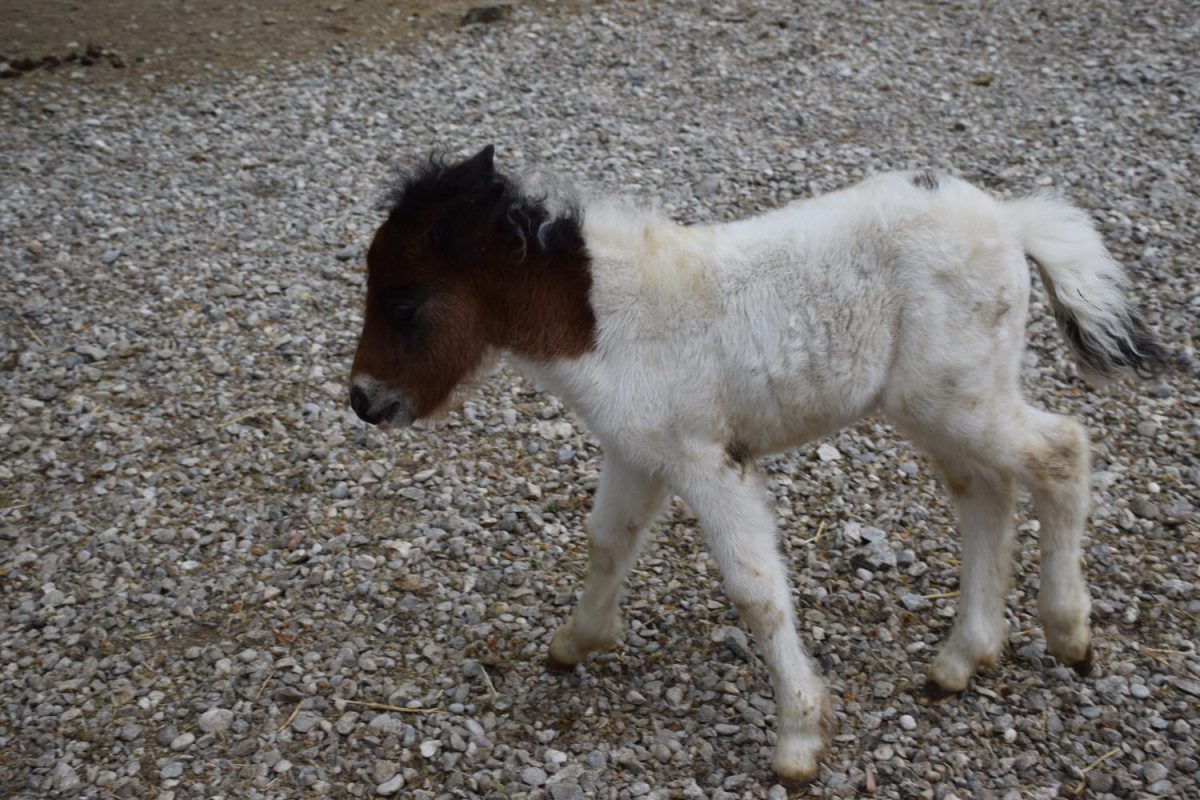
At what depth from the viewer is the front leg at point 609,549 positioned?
4.30m

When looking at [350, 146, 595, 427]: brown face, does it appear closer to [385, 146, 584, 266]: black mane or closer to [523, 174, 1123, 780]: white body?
[385, 146, 584, 266]: black mane

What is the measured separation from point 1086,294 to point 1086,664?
5.06 ft

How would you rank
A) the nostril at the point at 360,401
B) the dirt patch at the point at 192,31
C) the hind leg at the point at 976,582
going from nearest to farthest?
1. the nostril at the point at 360,401
2. the hind leg at the point at 976,582
3. the dirt patch at the point at 192,31

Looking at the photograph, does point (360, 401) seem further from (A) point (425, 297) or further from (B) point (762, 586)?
(B) point (762, 586)

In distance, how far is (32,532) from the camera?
5434 millimetres

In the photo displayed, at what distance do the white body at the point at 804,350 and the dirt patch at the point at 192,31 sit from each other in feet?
26.2

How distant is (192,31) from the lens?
11.3 meters

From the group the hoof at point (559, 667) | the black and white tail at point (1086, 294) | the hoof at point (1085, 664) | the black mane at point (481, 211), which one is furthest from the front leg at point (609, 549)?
the hoof at point (1085, 664)

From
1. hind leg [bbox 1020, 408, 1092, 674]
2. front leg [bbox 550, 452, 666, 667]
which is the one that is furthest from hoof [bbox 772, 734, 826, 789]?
hind leg [bbox 1020, 408, 1092, 674]

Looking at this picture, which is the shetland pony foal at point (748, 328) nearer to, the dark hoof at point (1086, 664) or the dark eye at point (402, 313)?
the dark eye at point (402, 313)

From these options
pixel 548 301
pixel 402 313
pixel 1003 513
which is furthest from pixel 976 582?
pixel 402 313

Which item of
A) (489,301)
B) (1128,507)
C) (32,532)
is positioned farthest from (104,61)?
(1128,507)

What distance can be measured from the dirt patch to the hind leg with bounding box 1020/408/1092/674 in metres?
8.82

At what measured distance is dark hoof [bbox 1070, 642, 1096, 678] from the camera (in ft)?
14.7
